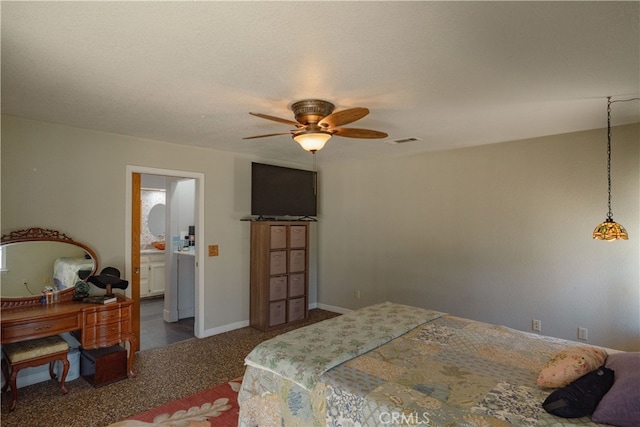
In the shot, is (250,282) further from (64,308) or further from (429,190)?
(429,190)

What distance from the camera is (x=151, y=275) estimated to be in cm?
648

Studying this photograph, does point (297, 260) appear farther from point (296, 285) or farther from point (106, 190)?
point (106, 190)

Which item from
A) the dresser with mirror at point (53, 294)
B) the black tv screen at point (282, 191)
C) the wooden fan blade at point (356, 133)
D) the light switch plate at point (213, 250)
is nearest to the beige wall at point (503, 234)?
the black tv screen at point (282, 191)

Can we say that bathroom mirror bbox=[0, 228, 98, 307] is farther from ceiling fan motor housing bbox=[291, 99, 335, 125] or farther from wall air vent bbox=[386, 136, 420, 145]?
wall air vent bbox=[386, 136, 420, 145]

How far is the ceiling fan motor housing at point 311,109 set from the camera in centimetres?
259

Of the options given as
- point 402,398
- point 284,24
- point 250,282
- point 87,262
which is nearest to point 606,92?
point 284,24

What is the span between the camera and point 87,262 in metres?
3.46

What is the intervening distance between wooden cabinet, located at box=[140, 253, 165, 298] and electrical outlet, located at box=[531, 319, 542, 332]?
5.98 m

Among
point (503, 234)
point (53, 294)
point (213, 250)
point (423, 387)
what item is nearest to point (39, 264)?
point (53, 294)

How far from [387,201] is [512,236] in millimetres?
1681

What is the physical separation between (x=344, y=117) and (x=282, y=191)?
2.80m

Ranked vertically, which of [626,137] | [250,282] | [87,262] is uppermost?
[626,137]

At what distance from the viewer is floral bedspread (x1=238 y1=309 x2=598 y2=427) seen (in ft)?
5.04

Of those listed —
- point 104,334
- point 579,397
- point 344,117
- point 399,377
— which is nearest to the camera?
point 579,397
